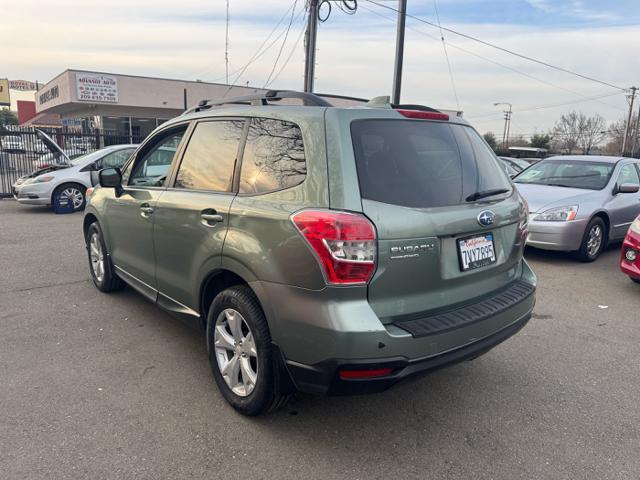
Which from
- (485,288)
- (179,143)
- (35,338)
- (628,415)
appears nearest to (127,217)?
(179,143)

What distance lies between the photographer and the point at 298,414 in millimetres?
3023

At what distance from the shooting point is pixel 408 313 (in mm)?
2496

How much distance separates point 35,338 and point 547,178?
24.8ft

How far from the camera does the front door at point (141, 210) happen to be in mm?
3846

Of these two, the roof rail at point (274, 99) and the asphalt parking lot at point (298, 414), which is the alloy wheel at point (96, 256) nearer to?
the asphalt parking lot at point (298, 414)

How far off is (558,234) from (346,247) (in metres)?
5.47

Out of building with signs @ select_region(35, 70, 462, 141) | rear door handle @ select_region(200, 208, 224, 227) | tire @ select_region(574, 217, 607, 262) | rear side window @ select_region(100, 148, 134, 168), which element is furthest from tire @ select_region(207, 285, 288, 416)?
building with signs @ select_region(35, 70, 462, 141)

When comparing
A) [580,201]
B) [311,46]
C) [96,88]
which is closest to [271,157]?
[580,201]

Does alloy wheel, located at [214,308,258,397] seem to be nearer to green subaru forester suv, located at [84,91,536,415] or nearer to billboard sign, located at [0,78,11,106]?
green subaru forester suv, located at [84,91,536,415]

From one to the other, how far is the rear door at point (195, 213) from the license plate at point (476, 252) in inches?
53.6

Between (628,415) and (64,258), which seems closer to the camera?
(628,415)

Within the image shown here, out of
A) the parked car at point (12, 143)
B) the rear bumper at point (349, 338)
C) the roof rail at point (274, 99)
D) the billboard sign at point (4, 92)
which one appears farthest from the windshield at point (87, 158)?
the billboard sign at point (4, 92)

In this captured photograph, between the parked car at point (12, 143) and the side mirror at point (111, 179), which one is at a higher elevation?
the parked car at point (12, 143)

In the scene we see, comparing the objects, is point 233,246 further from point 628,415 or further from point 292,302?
point 628,415
